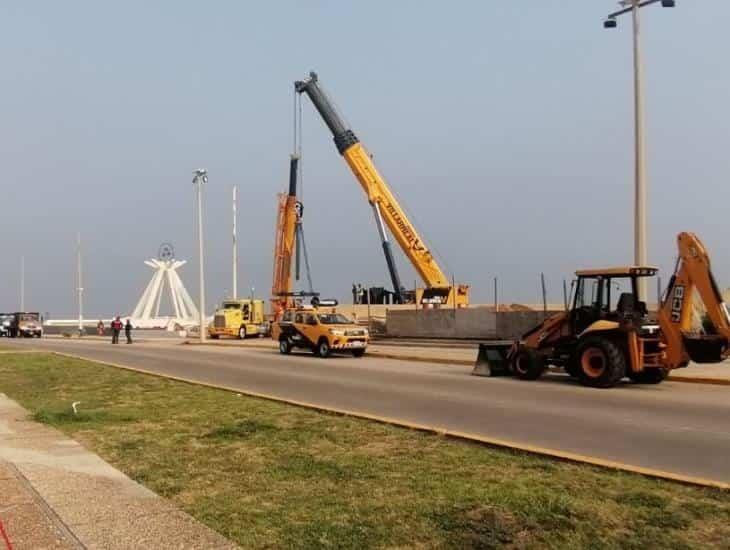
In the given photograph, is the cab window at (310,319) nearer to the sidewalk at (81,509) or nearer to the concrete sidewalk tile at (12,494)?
the sidewalk at (81,509)

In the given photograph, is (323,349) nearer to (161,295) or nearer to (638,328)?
(638,328)

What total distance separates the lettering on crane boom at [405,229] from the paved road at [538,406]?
21.1m

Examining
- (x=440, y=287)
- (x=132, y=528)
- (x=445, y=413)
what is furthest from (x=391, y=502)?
(x=440, y=287)

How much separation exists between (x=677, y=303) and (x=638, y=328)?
0.93 metres

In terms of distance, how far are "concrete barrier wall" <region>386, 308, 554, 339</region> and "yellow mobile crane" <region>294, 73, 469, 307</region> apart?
5174mm

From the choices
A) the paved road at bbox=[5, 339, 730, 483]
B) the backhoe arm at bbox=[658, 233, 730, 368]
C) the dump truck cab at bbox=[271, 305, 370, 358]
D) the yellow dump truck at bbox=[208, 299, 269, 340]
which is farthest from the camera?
the yellow dump truck at bbox=[208, 299, 269, 340]

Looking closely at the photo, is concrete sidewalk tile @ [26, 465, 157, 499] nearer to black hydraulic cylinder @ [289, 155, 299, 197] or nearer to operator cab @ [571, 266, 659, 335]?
operator cab @ [571, 266, 659, 335]

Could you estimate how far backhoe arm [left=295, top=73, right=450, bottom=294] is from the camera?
143 feet

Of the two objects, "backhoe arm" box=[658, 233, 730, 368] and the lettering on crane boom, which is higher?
the lettering on crane boom

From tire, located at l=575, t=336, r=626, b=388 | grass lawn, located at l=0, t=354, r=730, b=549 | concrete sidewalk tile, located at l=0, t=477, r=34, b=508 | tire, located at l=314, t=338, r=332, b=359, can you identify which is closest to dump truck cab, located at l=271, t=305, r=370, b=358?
tire, located at l=314, t=338, r=332, b=359

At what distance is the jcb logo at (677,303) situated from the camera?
16.2m

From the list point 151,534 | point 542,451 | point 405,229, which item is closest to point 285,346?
point 405,229

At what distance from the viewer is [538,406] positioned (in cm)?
1344

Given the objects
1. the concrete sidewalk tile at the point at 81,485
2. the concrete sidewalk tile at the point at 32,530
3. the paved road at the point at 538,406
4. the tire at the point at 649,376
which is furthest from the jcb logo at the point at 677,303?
the concrete sidewalk tile at the point at 32,530
